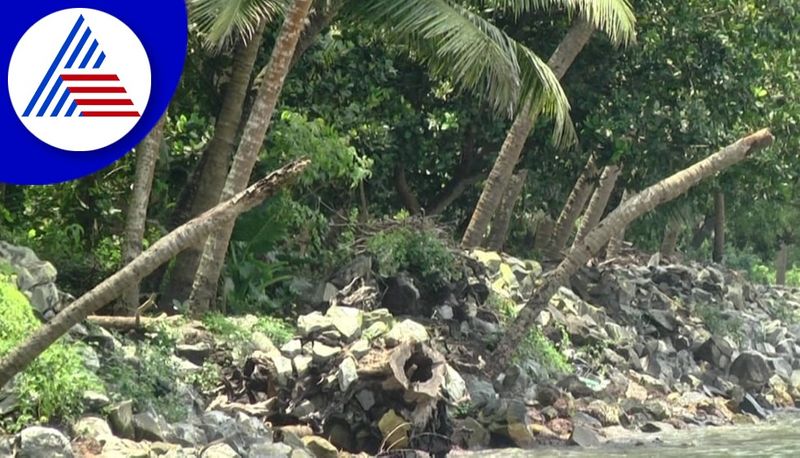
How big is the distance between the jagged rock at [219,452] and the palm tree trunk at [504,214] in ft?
41.3

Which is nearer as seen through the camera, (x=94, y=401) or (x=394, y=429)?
(x=94, y=401)

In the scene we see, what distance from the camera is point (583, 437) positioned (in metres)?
14.2

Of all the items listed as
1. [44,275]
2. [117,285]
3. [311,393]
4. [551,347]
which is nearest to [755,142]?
[551,347]

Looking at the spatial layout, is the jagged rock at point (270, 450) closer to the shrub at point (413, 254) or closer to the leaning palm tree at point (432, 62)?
the leaning palm tree at point (432, 62)

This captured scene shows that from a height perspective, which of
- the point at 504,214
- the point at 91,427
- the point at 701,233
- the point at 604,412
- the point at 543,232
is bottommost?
the point at 91,427

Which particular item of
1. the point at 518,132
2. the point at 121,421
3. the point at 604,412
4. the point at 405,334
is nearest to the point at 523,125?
the point at 518,132

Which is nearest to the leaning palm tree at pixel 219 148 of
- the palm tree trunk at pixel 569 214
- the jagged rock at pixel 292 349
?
the jagged rock at pixel 292 349

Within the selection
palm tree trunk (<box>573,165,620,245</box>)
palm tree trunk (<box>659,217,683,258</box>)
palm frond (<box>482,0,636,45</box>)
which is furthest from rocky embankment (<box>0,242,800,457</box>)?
Answer: palm tree trunk (<box>659,217,683,258</box>)

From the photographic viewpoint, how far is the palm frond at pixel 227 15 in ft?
39.8

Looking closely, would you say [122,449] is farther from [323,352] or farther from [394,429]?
[323,352]

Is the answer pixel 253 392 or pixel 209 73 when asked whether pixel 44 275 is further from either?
pixel 209 73

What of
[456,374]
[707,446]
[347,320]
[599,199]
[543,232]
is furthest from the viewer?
[543,232]

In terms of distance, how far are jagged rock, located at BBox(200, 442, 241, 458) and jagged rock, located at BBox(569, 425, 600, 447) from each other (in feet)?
16.3

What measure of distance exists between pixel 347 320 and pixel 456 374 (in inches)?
56.2
